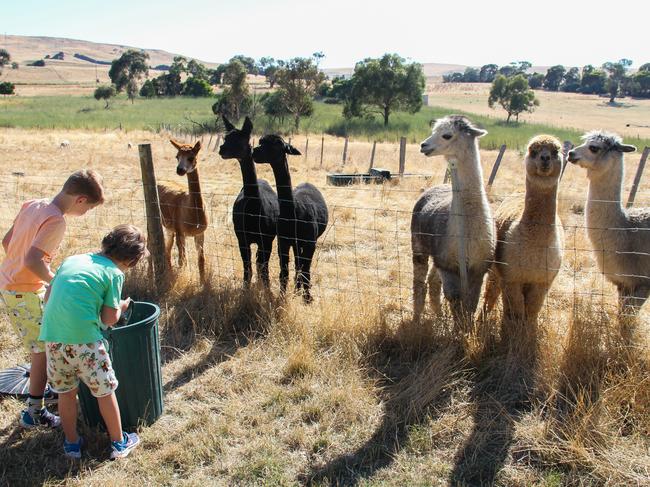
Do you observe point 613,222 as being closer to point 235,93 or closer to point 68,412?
point 68,412

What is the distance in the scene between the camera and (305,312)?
4.78 m

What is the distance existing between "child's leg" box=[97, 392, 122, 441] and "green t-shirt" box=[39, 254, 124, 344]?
38 centimetres

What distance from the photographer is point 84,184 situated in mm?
3137

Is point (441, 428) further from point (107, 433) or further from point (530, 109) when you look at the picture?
point (530, 109)

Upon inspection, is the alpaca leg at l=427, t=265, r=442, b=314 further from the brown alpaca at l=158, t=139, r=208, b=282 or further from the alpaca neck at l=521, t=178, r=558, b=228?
the brown alpaca at l=158, t=139, r=208, b=282

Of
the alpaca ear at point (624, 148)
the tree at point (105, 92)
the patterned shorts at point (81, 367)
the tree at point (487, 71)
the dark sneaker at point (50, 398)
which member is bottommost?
the dark sneaker at point (50, 398)

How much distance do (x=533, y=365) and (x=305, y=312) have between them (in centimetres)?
198

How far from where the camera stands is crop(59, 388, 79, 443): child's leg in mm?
3025

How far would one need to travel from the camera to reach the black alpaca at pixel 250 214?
5477mm

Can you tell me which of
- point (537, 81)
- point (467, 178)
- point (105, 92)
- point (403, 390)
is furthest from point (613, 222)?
point (537, 81)

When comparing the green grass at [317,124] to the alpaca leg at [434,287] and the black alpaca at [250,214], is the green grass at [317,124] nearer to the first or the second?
the black alpaca at [250,214]

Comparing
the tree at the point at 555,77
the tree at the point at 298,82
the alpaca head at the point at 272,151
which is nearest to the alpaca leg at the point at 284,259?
the alpaca head at the point at 272,151

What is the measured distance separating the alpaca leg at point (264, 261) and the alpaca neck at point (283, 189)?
0.40 m

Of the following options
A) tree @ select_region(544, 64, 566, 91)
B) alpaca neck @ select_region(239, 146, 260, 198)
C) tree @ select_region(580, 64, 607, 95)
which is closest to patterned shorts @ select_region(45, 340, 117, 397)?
alpaca neck @ select_region(239, 146, 260, 198)
